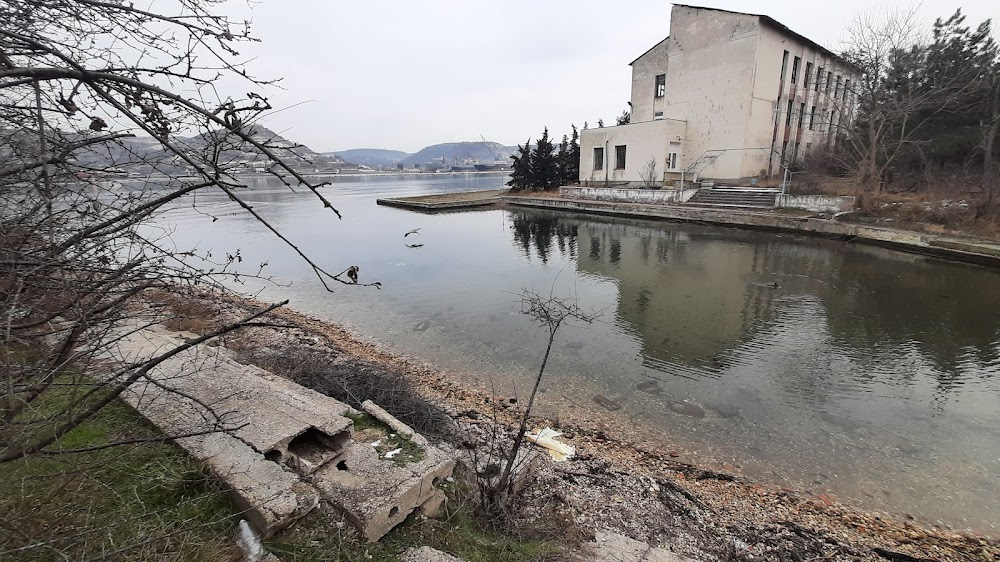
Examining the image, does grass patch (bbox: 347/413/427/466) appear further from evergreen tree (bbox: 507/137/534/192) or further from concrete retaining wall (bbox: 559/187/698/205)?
evergreen tree (bbox: 507/137/534/192)

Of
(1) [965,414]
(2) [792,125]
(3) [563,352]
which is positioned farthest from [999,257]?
(2) [792,125]

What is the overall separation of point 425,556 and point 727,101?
2964 cm

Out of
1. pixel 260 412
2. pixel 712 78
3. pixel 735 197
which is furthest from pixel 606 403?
pixel 712 78

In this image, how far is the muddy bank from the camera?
369cm

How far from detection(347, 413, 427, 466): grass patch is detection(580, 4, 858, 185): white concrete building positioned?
27.5m

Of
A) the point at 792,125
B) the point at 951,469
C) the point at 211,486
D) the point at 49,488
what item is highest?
the point at 792,125

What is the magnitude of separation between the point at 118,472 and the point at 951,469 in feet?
24.7

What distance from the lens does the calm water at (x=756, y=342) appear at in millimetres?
5059

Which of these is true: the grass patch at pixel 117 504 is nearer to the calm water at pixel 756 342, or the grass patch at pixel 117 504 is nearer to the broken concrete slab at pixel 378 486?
the broken concrete slab at pixel 378 486

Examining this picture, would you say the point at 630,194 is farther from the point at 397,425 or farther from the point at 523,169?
the point at 397,425

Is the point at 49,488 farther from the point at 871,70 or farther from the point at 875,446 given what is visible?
the point at 871,70

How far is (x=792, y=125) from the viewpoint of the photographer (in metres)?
28.3

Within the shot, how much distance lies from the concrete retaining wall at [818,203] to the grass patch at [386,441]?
68.7 ft

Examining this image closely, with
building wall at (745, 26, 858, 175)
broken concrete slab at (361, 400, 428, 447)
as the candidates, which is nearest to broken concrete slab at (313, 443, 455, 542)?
broken concrete slab at (361, 400, 428, 447)
